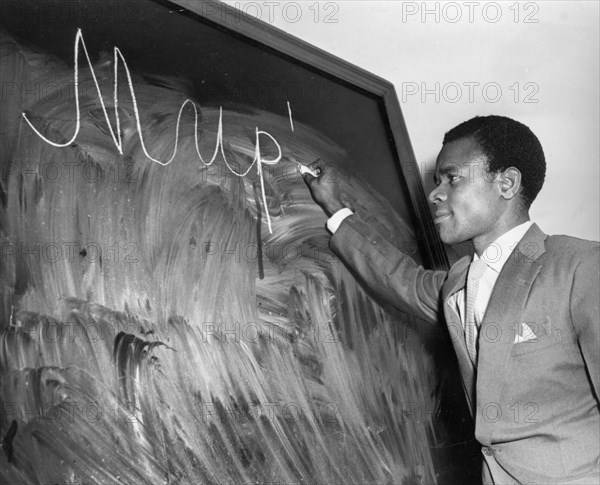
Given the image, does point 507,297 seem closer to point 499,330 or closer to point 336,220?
point 499,330

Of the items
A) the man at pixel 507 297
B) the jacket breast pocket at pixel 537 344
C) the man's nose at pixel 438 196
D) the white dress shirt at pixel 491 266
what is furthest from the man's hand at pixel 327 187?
the jacket breast pocket at pixel 537 344

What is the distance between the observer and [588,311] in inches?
45.8

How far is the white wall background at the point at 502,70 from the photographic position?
1.63 meters

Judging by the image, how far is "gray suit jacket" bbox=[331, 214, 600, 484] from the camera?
3.84 feet

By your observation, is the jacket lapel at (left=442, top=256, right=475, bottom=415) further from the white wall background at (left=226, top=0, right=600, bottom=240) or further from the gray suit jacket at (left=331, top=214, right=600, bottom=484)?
the white wall background at (left=226, top=0, right=600, bottom=240)

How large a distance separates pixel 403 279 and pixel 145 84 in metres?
0.56

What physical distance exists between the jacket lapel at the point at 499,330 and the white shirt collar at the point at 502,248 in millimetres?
41

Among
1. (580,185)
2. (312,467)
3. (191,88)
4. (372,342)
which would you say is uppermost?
(191,88)

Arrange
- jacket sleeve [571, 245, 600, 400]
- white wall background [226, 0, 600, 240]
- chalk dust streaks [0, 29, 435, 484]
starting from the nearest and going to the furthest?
1. chalk dust streaks [0, 29, 435, 484]
2. jacket sleeve [571, 245, 600, 400]
3. white wall background [226, 0, 600, 240]

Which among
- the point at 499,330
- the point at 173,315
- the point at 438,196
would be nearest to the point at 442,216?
the point at 438,196

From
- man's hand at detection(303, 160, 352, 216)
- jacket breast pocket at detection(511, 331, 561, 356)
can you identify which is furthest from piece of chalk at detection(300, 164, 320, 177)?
jacket breast pocket at detection(511, 331, 561, 356)

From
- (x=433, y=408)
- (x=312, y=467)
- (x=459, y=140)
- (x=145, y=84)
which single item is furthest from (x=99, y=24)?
(x=433, y=408)

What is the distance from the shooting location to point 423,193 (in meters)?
1.57

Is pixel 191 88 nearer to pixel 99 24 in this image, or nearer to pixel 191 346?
pixel 99 24
